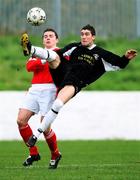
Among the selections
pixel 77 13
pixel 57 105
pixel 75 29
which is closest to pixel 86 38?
pixel 57 105

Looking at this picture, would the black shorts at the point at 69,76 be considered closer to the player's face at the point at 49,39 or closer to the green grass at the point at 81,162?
the player's face at the point at 49,39

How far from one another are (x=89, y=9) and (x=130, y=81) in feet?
8.99

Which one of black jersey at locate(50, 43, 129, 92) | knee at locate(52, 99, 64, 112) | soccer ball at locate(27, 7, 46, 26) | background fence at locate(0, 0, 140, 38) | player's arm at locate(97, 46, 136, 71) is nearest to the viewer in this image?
knee at locate(52, 99, 64, 112)

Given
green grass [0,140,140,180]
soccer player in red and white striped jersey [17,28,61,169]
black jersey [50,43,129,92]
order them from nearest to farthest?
green grass [0,140,140,180], black jersey [50,43,129,92], soccer player in red and white striped jersey [17,28,61,169]

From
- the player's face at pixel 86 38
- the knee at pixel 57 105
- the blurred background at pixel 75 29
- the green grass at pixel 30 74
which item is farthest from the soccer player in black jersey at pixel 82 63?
the green grass at pixel 30 74

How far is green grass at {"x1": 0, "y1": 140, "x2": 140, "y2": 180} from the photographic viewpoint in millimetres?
12422

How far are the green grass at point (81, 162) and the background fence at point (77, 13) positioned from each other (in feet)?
19.6

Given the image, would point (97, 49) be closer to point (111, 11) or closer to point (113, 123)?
point (113, 123)

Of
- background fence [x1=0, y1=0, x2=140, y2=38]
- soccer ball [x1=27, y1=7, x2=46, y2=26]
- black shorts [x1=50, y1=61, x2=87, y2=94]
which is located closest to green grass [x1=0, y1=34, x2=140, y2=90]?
background fence [x1=0, y1=0, x2=140, y2=38]

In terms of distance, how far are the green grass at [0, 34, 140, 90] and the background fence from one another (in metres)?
0.79

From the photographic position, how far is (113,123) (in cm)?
2302

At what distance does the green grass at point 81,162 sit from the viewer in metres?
12.4

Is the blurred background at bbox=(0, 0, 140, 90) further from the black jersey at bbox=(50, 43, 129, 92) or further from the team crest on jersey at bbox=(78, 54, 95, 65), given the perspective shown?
the team crest on jersey at bbox=(78, 54, 95, 65)

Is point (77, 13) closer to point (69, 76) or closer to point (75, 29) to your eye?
point (75, 29)
